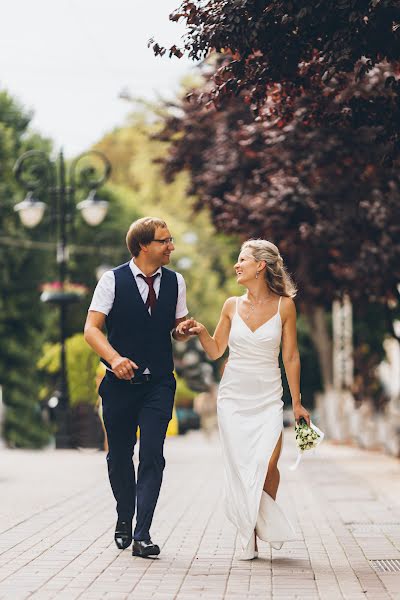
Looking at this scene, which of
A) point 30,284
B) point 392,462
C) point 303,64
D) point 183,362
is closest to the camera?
point 303,64

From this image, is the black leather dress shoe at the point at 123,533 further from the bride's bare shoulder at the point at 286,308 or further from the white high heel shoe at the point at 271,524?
the bride's bare shoulder at the point at 286,308

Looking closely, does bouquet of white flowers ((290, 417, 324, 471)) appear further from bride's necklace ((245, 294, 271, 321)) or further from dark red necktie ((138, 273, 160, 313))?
dark red necktie ((138, 273, 160, 313))

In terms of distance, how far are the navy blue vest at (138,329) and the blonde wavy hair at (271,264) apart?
63 cm

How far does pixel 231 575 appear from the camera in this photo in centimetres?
806

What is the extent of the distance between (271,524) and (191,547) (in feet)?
3.69

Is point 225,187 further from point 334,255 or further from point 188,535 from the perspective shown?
point 188,535

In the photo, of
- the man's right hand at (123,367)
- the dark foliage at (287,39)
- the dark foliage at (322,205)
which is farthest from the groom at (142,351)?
the dark foliage at (322,205)

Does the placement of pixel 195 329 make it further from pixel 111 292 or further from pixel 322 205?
pixel 322 205

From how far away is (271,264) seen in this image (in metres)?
8.83

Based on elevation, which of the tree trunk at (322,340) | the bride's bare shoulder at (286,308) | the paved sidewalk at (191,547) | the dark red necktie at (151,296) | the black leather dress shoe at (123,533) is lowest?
the paved sidewalk at (191,547)

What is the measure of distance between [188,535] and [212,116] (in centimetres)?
1725

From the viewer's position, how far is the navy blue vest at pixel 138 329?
8.63 meters

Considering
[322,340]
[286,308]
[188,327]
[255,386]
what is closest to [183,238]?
[322,340]

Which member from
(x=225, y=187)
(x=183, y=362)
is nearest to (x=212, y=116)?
(x=225, y=187)
